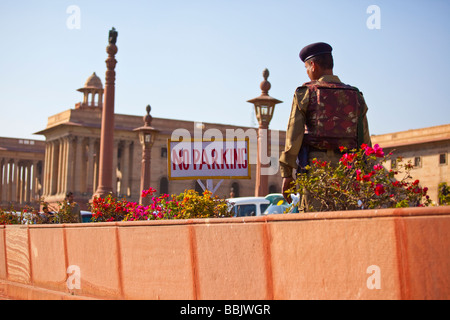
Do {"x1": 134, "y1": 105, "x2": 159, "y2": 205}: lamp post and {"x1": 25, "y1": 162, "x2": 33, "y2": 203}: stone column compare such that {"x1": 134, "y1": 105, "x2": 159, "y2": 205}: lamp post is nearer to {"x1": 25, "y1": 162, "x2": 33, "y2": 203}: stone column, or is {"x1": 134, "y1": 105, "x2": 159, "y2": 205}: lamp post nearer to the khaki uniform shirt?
the khaki uniform shirt

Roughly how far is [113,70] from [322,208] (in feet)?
78.3

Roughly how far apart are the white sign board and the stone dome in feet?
238

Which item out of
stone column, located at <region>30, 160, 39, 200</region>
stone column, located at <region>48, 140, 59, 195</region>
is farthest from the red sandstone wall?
stone column, located at <region>30, 160, 39, 200</region>

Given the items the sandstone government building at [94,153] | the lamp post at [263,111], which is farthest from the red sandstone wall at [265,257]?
the sandstone government building at [94,153]

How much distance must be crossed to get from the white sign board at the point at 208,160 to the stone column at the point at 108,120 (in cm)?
1146

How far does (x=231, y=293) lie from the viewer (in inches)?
207

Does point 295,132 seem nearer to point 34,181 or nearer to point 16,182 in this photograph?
point 16,182

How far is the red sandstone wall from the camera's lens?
12.8ft

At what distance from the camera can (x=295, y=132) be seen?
5797 mm

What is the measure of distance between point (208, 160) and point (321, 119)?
11.5 metres

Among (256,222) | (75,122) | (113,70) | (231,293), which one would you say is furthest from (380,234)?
(75,122)

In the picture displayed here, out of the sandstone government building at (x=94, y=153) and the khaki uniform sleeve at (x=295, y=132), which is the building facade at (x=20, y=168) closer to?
the sandstone government building at (x=94, y=153)

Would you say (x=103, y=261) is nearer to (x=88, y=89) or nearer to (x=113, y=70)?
(x=113, y=70)

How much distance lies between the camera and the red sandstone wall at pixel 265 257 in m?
3.89
